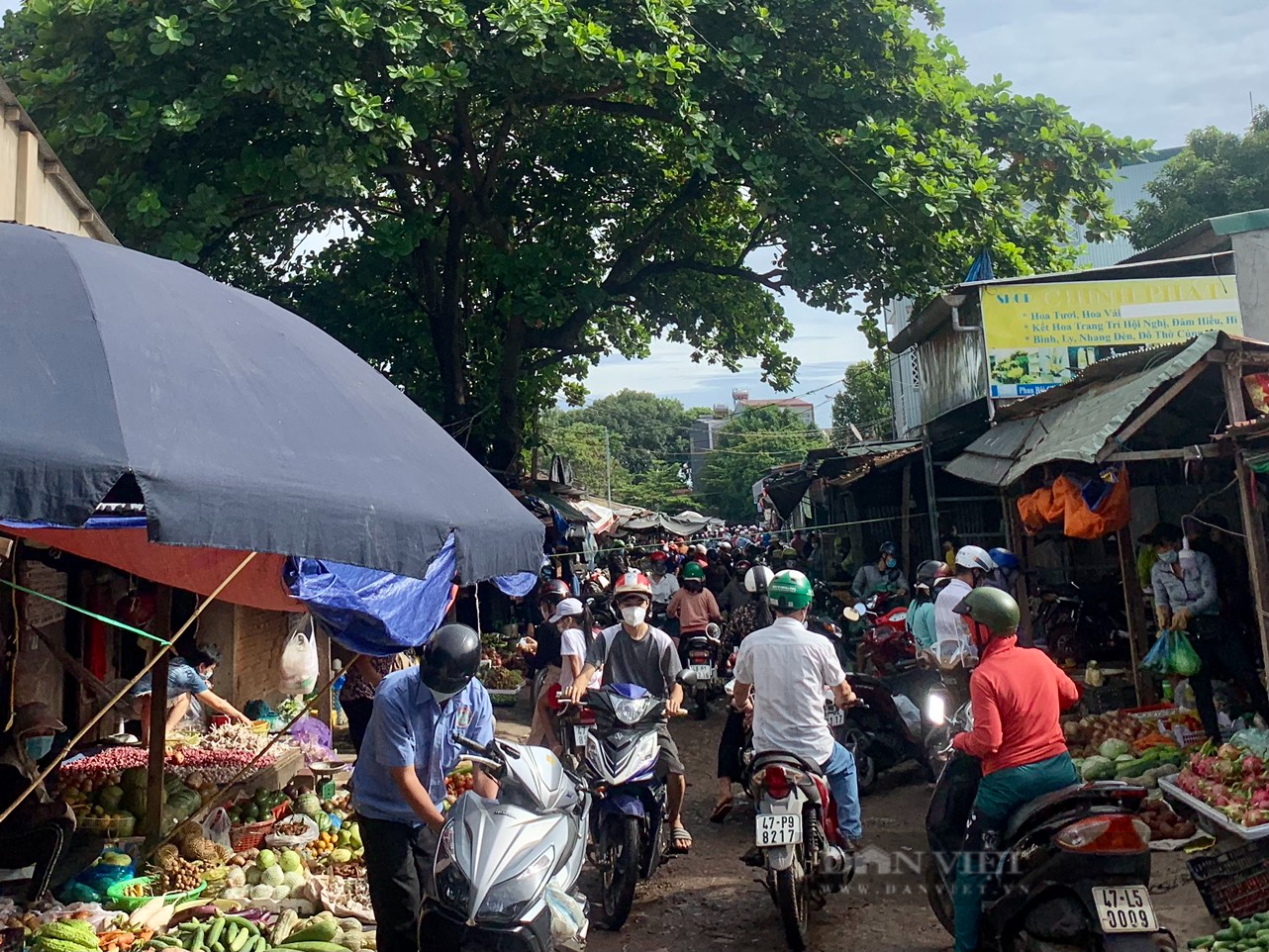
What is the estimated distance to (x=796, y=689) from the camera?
519 centimetres

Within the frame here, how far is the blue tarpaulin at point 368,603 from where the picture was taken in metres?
5.09

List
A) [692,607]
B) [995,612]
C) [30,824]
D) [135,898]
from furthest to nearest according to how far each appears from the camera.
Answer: [692,607], [135,898], [30,824], [995,612]

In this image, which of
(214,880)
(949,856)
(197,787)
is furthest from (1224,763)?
(197,787)

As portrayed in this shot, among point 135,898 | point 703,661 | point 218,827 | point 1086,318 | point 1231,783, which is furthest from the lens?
point 1086,318

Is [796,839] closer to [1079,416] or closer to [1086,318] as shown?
[1079,416]

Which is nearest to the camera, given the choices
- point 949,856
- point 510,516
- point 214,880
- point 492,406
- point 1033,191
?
point 510,516

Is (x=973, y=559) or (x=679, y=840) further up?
(x=973, y=559)

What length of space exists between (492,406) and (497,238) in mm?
2905

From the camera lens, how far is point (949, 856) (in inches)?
183

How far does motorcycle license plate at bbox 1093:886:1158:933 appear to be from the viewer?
3.71m

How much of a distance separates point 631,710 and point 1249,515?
155 inches

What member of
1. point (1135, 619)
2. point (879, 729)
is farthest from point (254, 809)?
point (1135, 619)

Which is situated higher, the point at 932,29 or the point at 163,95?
the point at 932,29

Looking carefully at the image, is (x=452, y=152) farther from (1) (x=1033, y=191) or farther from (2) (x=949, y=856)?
(2) (x=949, y=856)
